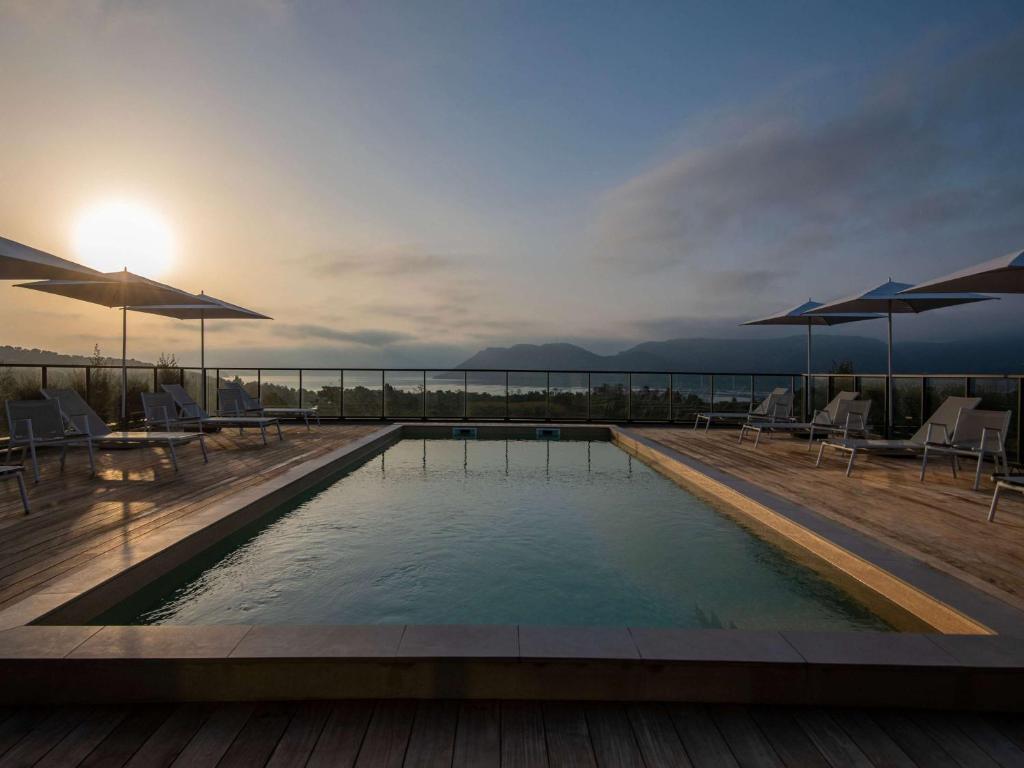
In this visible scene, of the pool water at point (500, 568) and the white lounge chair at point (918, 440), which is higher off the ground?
the white lounge chair at point (918, 440)

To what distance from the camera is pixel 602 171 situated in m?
10.5

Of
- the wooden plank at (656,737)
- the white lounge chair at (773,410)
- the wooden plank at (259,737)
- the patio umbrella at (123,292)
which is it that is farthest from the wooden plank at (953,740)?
the white lounge chair at (773,410)

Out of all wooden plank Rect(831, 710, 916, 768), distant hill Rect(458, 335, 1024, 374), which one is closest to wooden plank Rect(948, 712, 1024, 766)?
wooden plank Rect(831, 710, 916, 768)

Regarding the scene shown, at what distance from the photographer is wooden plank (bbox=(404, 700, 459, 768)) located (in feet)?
5.14

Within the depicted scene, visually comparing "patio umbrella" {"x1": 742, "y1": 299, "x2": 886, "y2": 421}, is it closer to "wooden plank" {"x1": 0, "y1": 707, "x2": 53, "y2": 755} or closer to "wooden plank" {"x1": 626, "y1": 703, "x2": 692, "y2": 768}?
"wooden plank" {"x1": 626, "y1": 703, "x2": 692, "y2": 768}

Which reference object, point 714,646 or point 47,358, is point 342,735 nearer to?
point 714,646

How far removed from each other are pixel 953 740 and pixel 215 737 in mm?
2250

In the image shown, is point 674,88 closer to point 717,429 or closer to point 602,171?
point 602,171

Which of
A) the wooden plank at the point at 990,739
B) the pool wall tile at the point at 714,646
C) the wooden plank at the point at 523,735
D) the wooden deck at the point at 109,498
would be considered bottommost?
the wooden plank at the point at 990,739

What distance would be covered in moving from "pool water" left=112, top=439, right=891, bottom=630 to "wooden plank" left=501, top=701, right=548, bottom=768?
1293 millimetres

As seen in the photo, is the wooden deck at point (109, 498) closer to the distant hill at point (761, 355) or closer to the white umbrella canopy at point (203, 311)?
the white umbrella canopy at point (203, 311)

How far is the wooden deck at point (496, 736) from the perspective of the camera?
5.17ft

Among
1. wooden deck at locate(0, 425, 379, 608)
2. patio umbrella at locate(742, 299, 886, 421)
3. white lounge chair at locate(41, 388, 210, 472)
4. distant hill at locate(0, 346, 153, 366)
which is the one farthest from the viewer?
patio umbrella at locate(742, 299, 886, 421)

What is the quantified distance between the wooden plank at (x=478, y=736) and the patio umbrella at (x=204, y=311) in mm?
7688
